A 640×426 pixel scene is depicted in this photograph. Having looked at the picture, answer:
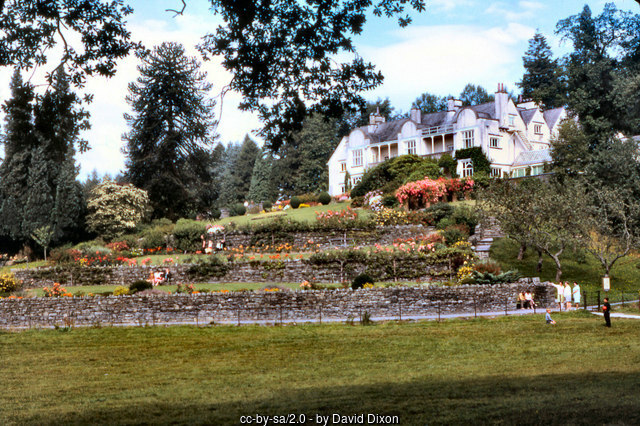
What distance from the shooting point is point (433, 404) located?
1362 cm

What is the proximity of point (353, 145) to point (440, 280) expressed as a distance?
4199 centimetres

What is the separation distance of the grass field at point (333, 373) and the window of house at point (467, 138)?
129 ft

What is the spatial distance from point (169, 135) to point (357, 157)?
22.0 m

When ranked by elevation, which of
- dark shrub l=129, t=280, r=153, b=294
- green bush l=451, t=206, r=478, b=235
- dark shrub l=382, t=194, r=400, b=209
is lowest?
dark shrub l=129, t=280, r=153, b=294

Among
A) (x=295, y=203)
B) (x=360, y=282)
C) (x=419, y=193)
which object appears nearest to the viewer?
(x=360, y=282)

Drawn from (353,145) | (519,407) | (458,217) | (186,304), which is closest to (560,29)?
(458,217)

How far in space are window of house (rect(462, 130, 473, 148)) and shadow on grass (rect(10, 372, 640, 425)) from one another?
5183 cm

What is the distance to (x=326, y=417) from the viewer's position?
12734 millimetres

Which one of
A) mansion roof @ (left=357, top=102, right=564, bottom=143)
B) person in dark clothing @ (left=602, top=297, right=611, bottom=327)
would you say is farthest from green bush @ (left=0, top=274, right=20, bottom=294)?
mansion roof @ (left=357, top=102, right=564, bottom=143)

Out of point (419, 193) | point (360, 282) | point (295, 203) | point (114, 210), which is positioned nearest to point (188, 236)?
point (114, 210)

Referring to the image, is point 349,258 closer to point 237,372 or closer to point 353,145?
point 237,372

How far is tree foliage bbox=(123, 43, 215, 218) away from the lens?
62688 mm

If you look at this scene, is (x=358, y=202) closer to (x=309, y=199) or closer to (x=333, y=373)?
(x=309, y=199)

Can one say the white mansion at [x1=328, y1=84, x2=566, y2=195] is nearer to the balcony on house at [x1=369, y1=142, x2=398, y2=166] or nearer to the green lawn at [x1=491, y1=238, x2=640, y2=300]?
the balcony on house at [x1=369, y1=142, x2=398, y2=166]
